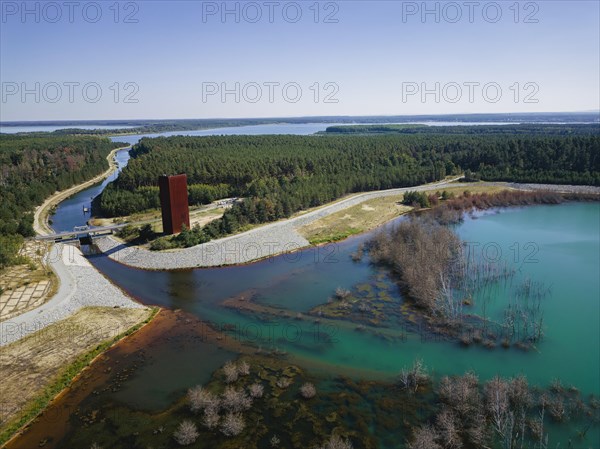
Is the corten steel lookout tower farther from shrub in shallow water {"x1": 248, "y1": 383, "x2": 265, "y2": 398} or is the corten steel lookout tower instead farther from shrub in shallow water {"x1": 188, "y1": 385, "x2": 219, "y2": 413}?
shrub in shallow water {"x1": 248, "y1": 383, "x2": 265, "y2": 398}

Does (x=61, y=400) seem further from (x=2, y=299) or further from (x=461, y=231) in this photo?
(x=461, y=231)

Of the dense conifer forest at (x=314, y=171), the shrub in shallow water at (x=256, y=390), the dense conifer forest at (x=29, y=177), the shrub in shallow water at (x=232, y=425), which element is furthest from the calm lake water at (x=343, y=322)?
the dense conifer forest at (x=314, y=171)

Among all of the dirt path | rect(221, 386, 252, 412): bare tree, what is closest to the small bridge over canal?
the dirt path

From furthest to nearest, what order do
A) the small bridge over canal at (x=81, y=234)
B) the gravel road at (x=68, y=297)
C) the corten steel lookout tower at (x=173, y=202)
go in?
the small bridge over canal at (x=81, y=234) < the corten steel lookout tower at (x=173, y=202) < the gravel road at (x=68, y=297)

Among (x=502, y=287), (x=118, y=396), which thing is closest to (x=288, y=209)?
(x=502, y=287)

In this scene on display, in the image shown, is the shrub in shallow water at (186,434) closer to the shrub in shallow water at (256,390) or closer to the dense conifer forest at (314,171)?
the shrub in shallow water at (256,390)

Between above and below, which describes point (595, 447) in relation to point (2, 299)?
below

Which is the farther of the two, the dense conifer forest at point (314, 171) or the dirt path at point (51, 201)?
the dense conifer forest at point (314, 171)

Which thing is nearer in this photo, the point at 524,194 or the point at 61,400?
the point at 61,400

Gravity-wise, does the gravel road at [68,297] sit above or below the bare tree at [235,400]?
above
